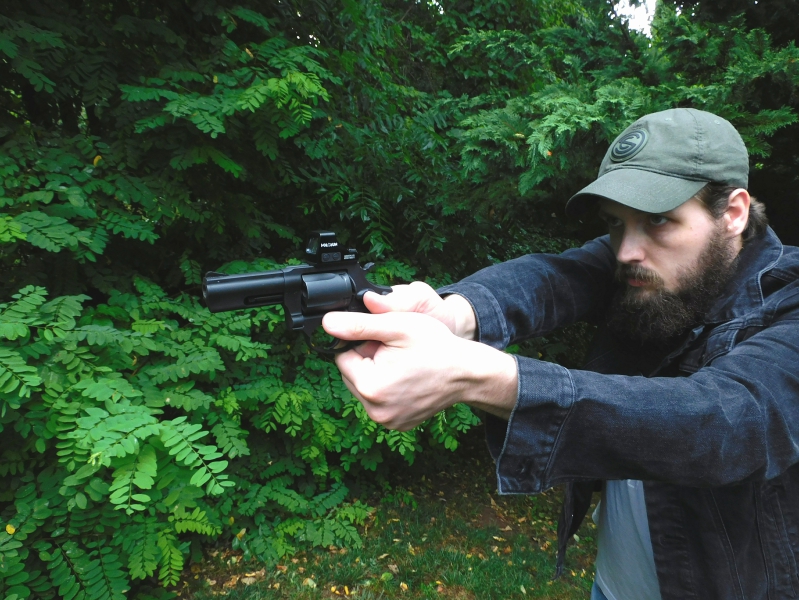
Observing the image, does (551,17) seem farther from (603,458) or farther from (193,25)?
(603,458)

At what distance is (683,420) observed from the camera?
1090 millimetres

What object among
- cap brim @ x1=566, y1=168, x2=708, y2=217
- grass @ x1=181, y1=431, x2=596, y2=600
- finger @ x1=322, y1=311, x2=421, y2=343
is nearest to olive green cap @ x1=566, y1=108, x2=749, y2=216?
cap brim @ x1=566, y1=168, x2=708, y2=217

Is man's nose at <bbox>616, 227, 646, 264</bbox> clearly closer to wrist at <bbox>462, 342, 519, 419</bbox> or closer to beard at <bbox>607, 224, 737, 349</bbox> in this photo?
beard at <bbox>607, 224, 737, 349</bbox>

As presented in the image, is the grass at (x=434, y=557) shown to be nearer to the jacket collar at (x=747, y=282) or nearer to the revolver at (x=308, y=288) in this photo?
the revolver at (x=308, y=288)

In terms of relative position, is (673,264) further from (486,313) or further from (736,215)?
(486,313)

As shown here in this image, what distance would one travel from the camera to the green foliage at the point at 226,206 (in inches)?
108

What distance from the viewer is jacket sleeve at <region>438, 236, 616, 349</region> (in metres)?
1.87

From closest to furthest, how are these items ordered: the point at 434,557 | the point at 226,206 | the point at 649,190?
the point at 649,190 → the point at 226,206 → the point at 434,557

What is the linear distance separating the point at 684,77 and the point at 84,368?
405cm

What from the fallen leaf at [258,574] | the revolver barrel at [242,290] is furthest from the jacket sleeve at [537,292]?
the fallen leaf at [258,574]

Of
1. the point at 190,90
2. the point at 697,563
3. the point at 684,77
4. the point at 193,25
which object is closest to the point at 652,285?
the point at 697,563

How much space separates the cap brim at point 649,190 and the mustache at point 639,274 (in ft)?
0.86

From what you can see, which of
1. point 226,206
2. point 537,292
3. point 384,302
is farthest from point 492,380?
point 226,206

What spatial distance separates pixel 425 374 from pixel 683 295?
3.86ft
